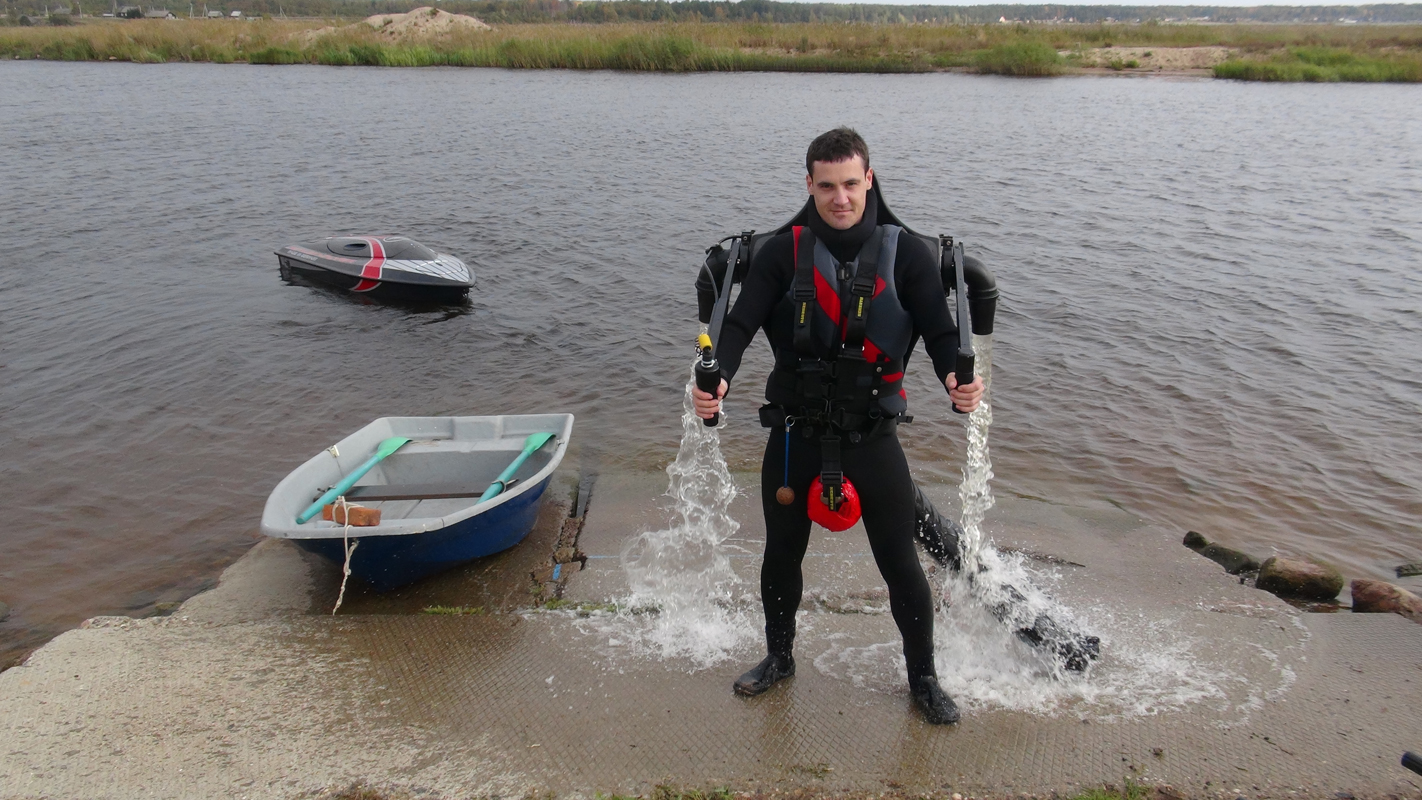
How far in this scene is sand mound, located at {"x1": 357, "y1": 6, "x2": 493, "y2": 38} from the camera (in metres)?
51.5

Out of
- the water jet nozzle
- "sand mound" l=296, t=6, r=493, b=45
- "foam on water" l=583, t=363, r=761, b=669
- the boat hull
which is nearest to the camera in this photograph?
the water jet nozzle

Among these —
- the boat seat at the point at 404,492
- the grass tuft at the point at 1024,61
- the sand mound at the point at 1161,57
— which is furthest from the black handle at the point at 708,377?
the sand mound at the point at 1161,57

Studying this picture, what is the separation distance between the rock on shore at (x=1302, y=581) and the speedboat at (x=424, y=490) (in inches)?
178

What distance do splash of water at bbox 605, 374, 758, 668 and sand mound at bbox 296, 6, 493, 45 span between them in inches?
2038

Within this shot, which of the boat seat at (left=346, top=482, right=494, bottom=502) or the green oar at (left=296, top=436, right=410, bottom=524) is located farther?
the boat seat at (left=346, top=482, right=494, bottom=502)


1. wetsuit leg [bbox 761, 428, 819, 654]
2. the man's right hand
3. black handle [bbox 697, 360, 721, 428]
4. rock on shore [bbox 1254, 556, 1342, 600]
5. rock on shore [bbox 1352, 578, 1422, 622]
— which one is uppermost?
black handle [bbox 697, 360, 721, 428]

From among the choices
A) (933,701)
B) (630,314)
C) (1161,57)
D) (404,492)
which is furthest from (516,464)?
(1161,57)

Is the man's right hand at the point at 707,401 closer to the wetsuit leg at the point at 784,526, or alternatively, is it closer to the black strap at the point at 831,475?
the wetsuit leg at the point at 784,526

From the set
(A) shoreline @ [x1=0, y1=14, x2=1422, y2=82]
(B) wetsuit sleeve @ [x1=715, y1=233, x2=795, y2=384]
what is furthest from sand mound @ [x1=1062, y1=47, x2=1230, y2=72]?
(B) wetsuit sleeve @ [x1=715, y1=233, x2=795, y2=384]

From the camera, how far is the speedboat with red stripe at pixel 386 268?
458 inches

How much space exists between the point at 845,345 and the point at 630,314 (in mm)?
8576

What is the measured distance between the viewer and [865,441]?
10.9ft

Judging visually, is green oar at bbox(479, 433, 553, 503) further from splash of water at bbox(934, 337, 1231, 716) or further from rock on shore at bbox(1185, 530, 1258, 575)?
rock on shore at bbox(1185, 530, 1258, 575)

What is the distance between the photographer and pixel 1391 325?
1054cm
